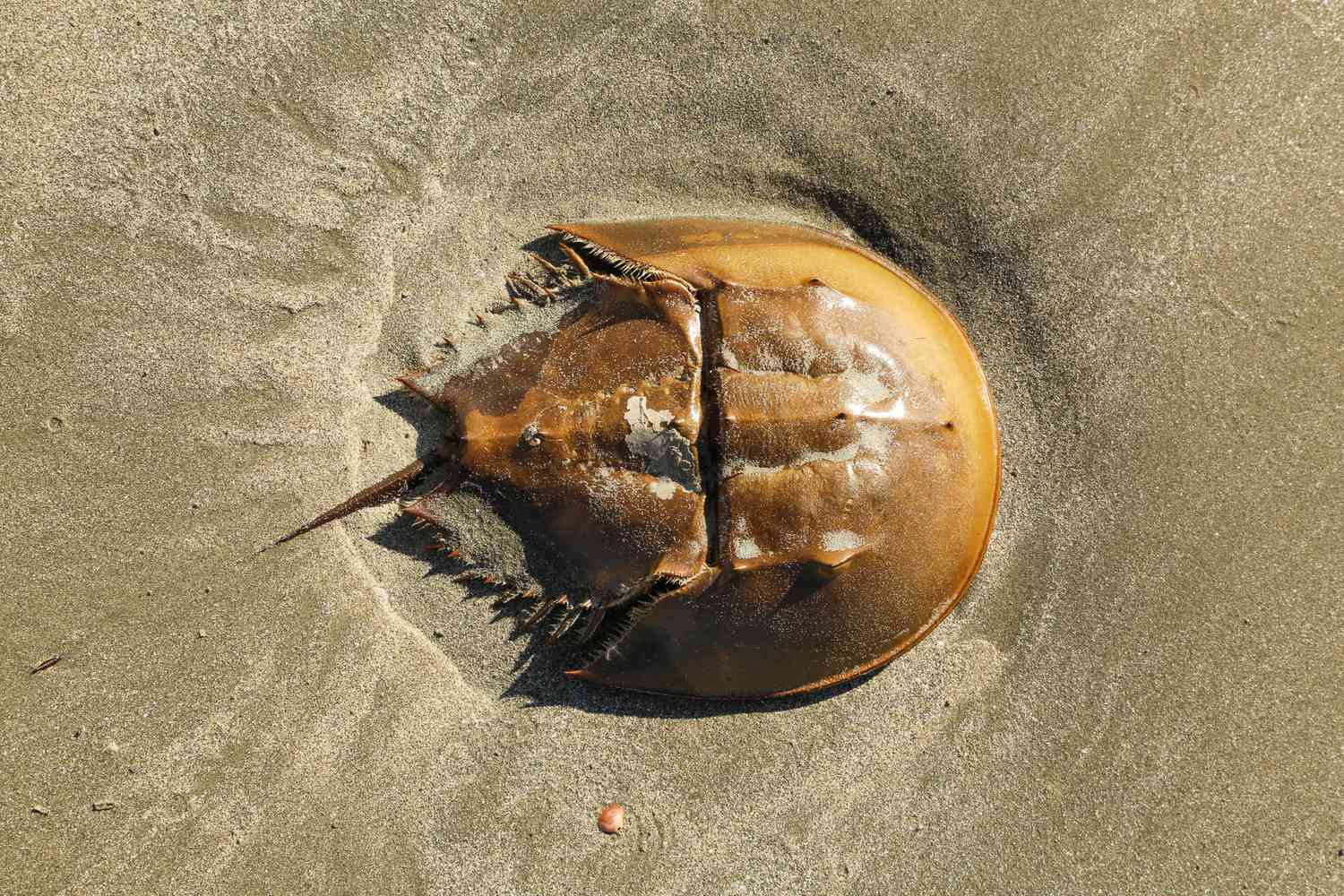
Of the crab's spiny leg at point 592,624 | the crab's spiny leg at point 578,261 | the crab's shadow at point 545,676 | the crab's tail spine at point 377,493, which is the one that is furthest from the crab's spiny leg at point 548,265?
A: the crab's spiny leg at point 592,624

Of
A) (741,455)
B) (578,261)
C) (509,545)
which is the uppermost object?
(578,261)

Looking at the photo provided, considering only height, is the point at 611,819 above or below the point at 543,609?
below

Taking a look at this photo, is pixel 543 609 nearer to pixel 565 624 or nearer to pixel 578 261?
pixel 565 624

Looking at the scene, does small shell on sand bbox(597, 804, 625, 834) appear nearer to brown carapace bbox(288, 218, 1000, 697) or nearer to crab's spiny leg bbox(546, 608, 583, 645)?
brown carapace bbox(288, 218, 1000, 697)

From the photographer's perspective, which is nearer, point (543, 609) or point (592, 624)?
point (592, 624)

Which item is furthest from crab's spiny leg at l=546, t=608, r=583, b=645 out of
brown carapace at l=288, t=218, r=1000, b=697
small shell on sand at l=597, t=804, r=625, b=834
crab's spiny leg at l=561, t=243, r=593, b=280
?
crab's spiny leg at l=561, t=243, r=593, b=280

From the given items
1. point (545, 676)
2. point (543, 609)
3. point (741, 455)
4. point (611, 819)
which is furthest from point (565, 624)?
point (741, 455)
